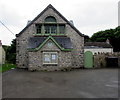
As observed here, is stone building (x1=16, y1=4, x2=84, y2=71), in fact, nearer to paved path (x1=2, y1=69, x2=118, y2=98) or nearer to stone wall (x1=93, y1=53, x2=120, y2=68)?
stone wall (x1=93, y1=53, x2=120, y2=68)

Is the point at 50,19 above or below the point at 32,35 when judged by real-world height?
above

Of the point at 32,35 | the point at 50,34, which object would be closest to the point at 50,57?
the point at 50,34

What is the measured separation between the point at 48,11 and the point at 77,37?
6118 mm

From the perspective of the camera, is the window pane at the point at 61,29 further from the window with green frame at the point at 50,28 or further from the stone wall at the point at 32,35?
the stone wall at the point at 32,35

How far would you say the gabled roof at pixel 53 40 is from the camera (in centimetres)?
1941

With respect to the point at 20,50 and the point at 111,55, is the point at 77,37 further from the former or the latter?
the point at 20,50

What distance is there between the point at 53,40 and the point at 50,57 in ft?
7.67

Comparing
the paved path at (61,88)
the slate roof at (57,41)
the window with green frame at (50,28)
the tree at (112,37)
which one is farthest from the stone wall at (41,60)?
the tree at (112,37)

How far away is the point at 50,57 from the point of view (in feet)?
64.3

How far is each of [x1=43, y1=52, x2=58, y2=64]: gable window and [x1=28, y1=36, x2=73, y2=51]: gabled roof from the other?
3.84 feet

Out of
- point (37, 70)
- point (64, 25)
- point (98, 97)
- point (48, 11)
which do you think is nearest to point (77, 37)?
point (64, 25)

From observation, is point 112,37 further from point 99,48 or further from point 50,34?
point 50,34

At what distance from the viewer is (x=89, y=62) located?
2339 cm

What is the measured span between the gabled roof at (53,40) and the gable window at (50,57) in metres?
1.17
